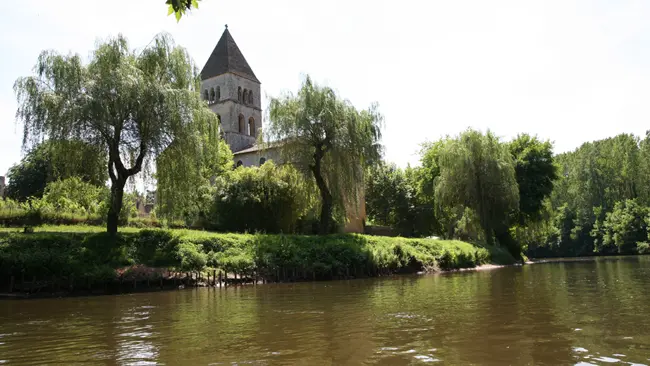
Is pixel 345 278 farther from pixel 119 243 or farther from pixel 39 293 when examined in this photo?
pixel 39 293

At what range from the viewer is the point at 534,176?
44.2 m

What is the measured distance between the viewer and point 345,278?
81.4ft

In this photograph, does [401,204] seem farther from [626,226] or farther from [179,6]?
[179,6]

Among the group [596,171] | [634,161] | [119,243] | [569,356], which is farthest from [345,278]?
[596,171]

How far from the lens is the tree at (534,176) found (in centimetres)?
4325

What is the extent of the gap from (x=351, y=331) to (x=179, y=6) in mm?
5651

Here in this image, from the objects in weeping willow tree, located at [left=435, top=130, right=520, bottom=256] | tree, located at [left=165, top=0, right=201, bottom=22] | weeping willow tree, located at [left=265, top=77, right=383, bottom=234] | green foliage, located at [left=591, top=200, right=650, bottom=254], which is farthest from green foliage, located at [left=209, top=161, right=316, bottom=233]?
green foliage, located at [left=591, top=200, right=650, bottom=254]

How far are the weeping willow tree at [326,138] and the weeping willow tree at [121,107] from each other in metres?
6.70

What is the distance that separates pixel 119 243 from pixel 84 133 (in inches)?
193

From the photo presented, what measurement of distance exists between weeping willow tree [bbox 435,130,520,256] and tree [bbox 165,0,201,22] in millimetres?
33728

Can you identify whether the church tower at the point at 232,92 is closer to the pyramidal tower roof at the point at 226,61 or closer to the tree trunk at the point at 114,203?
the pyramidal tower roof at the point at 226,61

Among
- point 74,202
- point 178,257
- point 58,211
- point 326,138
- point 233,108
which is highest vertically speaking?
point 233,108

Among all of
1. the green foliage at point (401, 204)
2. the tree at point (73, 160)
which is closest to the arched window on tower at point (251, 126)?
the green foliage at point (401, 204)

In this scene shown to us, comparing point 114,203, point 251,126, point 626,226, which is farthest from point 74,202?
point 626,226
